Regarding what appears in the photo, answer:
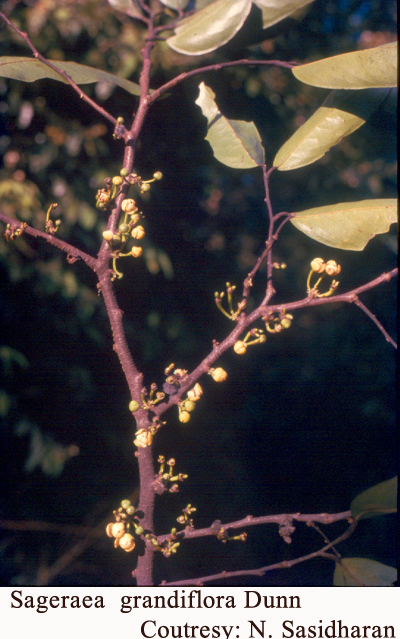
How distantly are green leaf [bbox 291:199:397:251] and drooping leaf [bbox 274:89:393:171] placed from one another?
0.24 ft

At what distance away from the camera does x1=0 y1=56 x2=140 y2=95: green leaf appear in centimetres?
43

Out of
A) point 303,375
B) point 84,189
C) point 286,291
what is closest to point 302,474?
point 303,375

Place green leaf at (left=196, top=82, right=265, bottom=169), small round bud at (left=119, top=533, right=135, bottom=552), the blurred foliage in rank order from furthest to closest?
the blurred foliage < green leaf at (left=196, top=82, right=265, bottom=169) < small round bud at (left=119, top=533, right=135, bottom=552)

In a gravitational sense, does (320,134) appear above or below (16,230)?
above

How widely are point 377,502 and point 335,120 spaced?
43 centimetres

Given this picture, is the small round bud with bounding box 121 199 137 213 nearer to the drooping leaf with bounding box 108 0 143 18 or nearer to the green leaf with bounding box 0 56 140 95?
the green leaf with bounding box 0 56 140 95

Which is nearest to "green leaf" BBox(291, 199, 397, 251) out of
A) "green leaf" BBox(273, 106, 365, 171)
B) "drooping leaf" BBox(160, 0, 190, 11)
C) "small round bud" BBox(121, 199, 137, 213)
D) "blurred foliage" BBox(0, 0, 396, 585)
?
"green leaf" BBox(273, 106, 365, 171)

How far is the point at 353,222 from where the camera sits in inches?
17.9

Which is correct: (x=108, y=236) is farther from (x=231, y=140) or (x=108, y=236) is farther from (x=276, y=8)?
(x=276, y=8)

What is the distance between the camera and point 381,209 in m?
0.45

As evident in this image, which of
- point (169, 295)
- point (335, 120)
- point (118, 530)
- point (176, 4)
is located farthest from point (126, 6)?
point (169, 295)

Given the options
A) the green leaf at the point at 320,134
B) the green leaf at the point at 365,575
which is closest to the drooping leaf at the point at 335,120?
the green leaf at the point at 320,134

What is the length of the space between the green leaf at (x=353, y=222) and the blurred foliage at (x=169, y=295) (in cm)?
58

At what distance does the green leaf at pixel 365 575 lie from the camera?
0.48 meters
